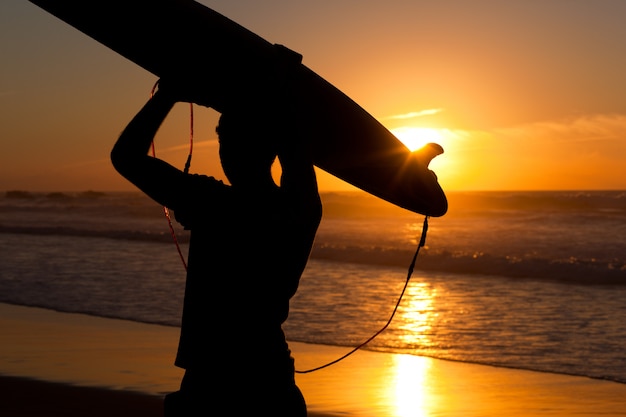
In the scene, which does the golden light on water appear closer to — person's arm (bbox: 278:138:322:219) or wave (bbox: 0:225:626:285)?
person's arm (bbox: 278:138:322:219)

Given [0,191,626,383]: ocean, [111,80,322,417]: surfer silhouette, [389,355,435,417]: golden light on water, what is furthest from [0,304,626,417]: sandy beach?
[111,80,322,417]: surfer silhouette

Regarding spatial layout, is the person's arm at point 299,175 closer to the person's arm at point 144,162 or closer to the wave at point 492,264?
the person's arm at point 144,162

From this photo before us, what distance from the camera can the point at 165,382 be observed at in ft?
23.9


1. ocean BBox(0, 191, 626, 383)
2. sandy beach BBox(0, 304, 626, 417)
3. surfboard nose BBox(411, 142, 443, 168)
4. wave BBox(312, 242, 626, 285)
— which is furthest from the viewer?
wave BBox(312, 242, 626, 285)

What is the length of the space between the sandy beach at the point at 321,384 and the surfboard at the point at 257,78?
293cm

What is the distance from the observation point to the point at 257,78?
2576 millimetres

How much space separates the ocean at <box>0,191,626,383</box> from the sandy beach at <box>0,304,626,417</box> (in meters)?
0.67

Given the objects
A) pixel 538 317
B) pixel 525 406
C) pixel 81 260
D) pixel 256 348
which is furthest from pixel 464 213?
pixel 256 348

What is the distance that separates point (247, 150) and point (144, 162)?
11.2 inches

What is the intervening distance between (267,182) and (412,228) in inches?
1365

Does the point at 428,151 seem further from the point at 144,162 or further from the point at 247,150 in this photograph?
the point at 144,162

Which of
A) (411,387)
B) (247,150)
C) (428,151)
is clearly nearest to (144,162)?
(247,150)

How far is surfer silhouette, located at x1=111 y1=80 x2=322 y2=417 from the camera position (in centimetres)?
222

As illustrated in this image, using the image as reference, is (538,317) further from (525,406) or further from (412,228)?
(412,228)
